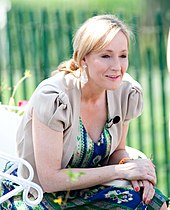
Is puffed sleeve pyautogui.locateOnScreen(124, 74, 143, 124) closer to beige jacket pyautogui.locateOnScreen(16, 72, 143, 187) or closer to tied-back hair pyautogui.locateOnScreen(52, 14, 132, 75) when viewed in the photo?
beige jacket pyautogui.locateOnScreen(16, 72, 143, 187)

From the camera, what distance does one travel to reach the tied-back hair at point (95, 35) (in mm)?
3828

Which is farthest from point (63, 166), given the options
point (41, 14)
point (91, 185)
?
point (41, 14)

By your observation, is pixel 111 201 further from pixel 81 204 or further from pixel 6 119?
pixel 6 119

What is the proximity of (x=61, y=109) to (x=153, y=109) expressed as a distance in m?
4.13

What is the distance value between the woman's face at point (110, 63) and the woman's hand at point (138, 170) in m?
0.35

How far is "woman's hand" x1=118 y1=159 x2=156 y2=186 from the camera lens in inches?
150

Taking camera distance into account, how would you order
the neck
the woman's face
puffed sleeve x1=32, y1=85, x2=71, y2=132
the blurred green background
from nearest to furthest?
puffed sleeve x1=32, y1=85, x2=71, y2=132
the woman's face
the neck
the blurred green background

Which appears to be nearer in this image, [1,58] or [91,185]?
[91,185]

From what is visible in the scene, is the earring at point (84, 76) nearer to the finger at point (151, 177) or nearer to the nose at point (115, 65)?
the nose at point (115, 65)

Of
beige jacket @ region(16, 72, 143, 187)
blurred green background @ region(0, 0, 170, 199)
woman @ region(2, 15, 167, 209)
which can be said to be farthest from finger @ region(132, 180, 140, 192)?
blurred green background @ region(0, 0, 170, 199)

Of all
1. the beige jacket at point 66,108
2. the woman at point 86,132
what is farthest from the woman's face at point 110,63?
the beige jacket at point 66,108

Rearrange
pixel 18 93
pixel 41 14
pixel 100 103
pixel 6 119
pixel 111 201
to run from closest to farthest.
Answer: pixel 111 201 < pixel 100 103 < pixel 6 119 < pixel 41 14 < pixel 18 93

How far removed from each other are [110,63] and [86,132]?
0.34m

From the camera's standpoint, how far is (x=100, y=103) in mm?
4090
